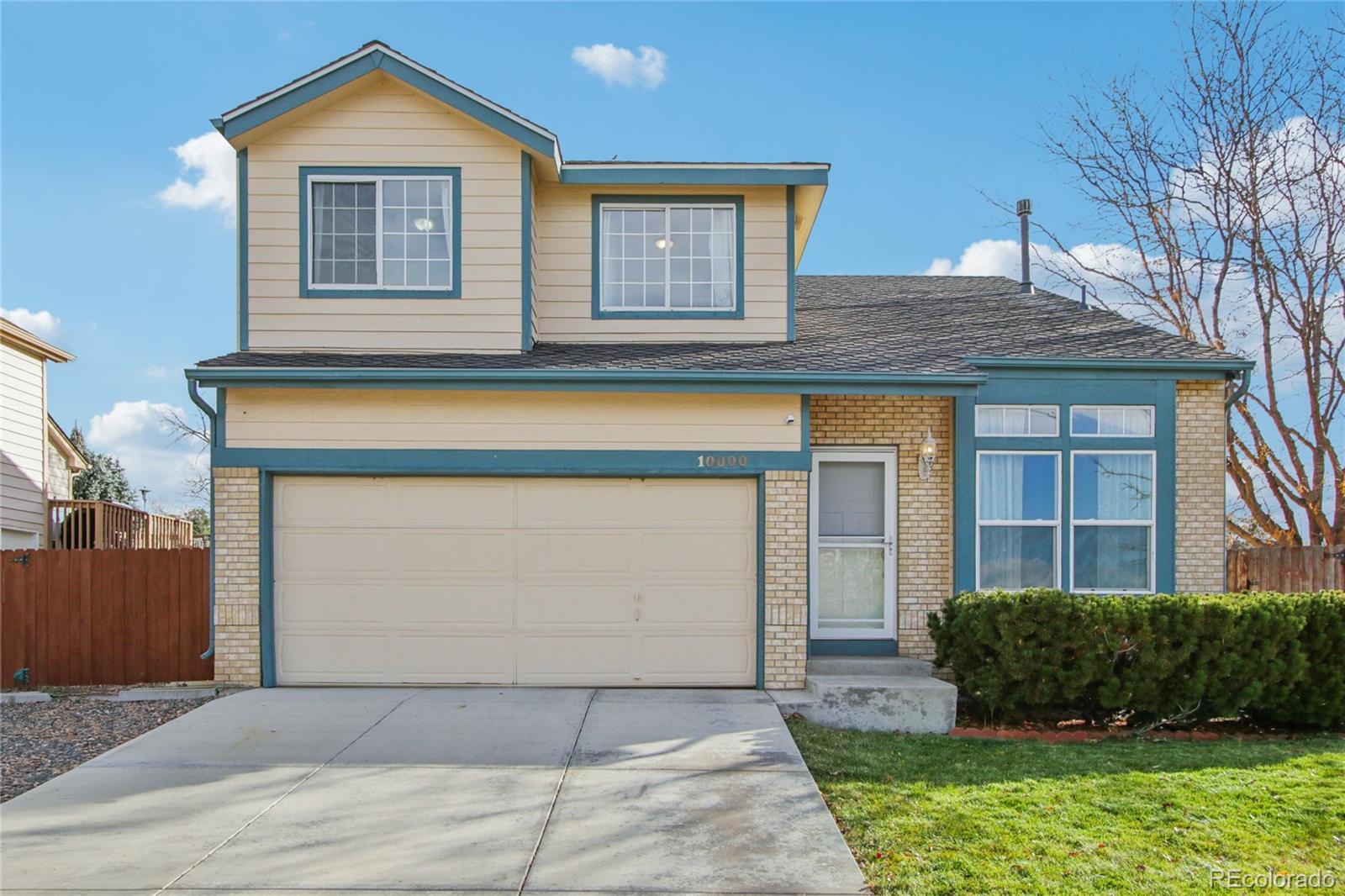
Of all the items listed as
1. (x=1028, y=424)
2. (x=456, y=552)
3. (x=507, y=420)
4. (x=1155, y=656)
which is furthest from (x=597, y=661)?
(x=1028, y=424)

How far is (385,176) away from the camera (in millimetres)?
10750

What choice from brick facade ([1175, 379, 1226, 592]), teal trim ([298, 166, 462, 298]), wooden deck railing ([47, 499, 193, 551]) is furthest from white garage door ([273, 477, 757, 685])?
wooden deck railing ([47, 499, 193, 551])

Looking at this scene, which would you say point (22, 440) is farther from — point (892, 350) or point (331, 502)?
point (892, 350)

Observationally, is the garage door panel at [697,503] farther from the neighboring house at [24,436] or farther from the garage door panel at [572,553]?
the neighboring house at [24,436]

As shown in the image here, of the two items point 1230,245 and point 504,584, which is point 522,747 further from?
point 1230,245

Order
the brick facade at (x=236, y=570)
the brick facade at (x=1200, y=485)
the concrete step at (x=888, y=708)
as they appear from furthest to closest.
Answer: the brick facade at (x=1200, y=485) < the brick facade at (x=236, y=570) < the concrete step at (x=888, y=708)

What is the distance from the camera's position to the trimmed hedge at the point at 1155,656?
9062mm

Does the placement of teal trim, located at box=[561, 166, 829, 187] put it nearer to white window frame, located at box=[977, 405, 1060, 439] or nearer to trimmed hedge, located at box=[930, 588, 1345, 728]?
white window frame, located at box=[977, 405, 1060, 439]

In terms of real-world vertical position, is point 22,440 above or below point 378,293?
below

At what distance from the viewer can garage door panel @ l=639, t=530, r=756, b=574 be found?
10344 mm

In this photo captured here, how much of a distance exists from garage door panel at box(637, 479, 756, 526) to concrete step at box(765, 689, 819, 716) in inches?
69.7

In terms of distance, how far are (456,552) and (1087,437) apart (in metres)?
6.99

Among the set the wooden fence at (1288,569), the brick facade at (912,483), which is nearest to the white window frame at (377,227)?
the brick facade at (912,483)

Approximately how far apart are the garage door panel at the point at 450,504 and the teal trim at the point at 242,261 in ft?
7.75
